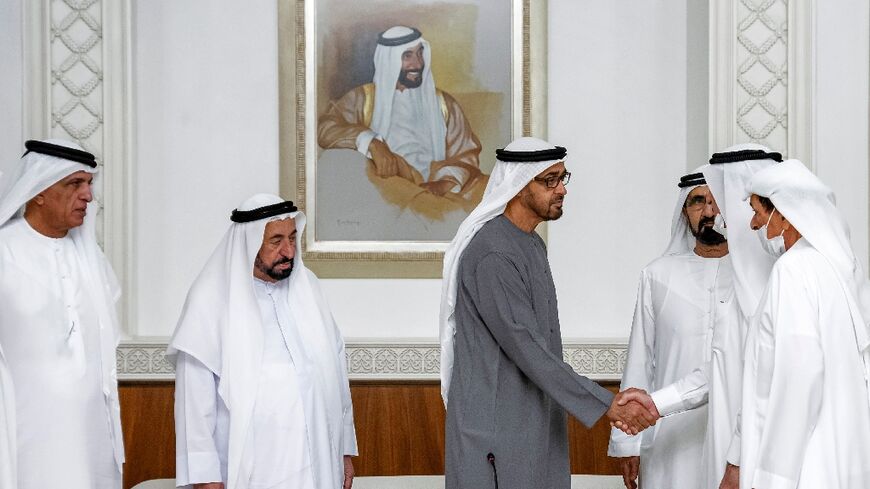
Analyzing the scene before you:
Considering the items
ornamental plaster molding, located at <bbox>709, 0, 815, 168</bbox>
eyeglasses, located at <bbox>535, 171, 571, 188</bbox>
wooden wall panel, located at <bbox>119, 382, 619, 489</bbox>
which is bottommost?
wooden wall panel, located at <bbox>119, 382, 619, 489</bbox>

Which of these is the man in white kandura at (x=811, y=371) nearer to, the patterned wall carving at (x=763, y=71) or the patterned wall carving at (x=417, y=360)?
the patterned wall carving at (x=763, y=71)

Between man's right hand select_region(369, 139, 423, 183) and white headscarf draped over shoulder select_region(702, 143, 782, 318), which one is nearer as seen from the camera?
white headscarf draped over shoulder select_region(702, 143, 782, 318)

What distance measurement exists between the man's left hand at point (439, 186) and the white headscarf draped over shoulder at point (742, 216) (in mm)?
2219

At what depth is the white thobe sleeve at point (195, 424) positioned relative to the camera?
366 centimetres

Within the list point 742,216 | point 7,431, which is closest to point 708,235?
point 742,216

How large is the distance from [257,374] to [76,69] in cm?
249

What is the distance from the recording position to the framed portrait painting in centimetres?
563

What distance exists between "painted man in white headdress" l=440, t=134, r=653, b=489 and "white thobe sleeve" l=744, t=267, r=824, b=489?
2.36 feet

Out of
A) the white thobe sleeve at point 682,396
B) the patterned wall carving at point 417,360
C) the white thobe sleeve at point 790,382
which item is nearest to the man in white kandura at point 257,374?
the white thobe sleeve at point 682,396

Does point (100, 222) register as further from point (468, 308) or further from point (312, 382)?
point (468, 308)

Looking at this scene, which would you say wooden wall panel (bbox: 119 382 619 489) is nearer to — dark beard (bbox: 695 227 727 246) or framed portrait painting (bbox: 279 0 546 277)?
framed portrait painting (bbox: 279 0 546 277)

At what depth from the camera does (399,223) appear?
569 centimetres

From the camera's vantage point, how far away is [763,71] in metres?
5.20

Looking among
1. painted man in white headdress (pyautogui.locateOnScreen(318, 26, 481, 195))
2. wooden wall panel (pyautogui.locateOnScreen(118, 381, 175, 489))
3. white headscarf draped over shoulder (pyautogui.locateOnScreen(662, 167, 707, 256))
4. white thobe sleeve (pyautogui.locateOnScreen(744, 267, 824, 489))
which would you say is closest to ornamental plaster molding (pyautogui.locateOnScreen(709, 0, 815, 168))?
white headscarf draped over shoulder (pyautogui.locateOnScreen(662, 167, 707, 256))
